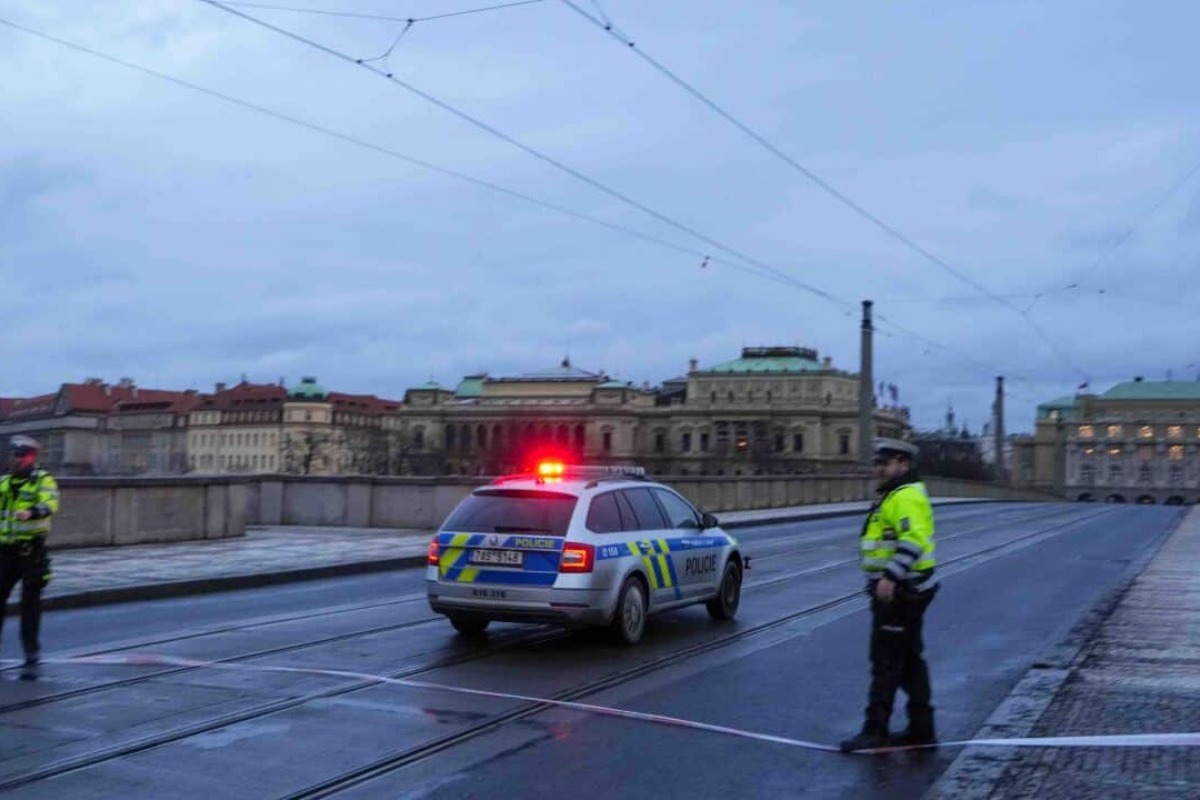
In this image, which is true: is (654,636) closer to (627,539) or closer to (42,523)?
(627,539)

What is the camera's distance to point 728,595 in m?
14.2

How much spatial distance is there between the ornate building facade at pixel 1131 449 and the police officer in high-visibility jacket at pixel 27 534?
14132 cm

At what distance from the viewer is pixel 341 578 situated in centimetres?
1898

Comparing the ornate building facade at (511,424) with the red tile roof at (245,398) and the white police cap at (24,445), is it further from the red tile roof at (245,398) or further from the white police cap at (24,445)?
the white police cap at (24,445)

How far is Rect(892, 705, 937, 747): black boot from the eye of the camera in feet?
26.4

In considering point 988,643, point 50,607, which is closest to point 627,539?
point 988,643

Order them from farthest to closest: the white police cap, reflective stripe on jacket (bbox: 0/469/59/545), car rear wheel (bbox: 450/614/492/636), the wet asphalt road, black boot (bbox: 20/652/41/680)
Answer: car rear wheel (bbox: 450/614/492/636)
the white police cap
reflective stripe on jacket (bbox: 0/469/59/545)
black boot (bbox: 20/652/41/680)
the wet asphalt road

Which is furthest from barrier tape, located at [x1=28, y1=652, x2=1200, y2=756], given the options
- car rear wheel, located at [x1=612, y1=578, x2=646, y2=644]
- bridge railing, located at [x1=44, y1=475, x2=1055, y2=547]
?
bridge railing, located at [x1=44, y1=475, x2=1055, y2=547]

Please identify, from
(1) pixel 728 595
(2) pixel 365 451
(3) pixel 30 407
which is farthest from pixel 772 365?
(1) pixel 728 595

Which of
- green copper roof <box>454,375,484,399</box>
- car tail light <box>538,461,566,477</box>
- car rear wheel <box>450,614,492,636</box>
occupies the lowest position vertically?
car rear wheel <box>450,614,492,636</box>

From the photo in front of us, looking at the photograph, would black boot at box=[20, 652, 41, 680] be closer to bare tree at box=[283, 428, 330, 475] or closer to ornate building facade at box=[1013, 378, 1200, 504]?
bare tree at box=[283, 428, 330, 475]

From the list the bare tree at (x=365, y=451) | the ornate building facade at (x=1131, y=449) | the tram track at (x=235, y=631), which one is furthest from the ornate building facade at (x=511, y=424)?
the tram track at (x=235, y=631)

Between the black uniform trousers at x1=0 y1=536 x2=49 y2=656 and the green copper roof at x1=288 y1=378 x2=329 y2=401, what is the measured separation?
349ft

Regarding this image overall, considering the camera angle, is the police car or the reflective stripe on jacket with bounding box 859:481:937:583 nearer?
the reflective stripe on jacket with bounding box 859:481:937:583
